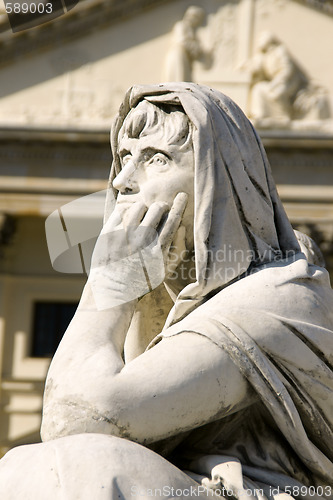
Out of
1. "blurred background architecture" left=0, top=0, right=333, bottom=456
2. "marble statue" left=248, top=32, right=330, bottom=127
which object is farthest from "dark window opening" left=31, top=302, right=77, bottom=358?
"marble statue" left=248, top=32, right=330, bottom=127

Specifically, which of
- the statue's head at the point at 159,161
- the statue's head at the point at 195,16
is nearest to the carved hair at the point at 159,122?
the statue's head at the point at 159,161

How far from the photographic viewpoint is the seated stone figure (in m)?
2.69

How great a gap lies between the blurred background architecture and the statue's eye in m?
21.0

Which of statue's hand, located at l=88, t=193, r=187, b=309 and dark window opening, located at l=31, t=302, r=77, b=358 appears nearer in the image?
statue's hand, located at l=88, t=193, r=187, b=309

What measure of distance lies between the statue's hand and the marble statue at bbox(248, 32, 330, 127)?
21.0 m

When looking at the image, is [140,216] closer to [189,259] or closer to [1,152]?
[189,259]

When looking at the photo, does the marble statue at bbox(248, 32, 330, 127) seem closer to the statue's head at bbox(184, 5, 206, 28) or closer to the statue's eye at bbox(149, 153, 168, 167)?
the statue's head at bbox(184, 5, 206, 28)

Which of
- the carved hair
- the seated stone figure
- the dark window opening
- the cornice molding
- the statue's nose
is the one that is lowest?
the dark window opening

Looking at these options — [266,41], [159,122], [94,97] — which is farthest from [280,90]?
[159,122]

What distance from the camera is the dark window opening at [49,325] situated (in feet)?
83.5

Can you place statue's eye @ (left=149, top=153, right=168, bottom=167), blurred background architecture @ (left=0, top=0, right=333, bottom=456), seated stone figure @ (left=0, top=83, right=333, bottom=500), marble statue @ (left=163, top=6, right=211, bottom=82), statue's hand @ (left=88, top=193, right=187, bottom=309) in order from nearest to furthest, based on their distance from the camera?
seated stone figure @ (left=0, top=83, right=333, bottom=500) < statue's hand @ (left=88, top=193, right=187, bottom=309) < statue's eye @ (left=149, top=153, right=168, bottom=167) < blurred background architecture @ (left=0, top=0, right=333, bottom=456) < marble statue @ (left=163, top=6, right=211, bottom=82)

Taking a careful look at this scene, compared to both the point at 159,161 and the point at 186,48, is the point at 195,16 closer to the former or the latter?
the point at 186,48

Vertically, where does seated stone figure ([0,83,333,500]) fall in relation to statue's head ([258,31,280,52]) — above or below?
above

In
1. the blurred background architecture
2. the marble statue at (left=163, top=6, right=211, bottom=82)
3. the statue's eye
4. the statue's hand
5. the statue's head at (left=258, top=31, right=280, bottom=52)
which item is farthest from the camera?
the statue's head at (left=258, top=31, right=280, bottom=52)
